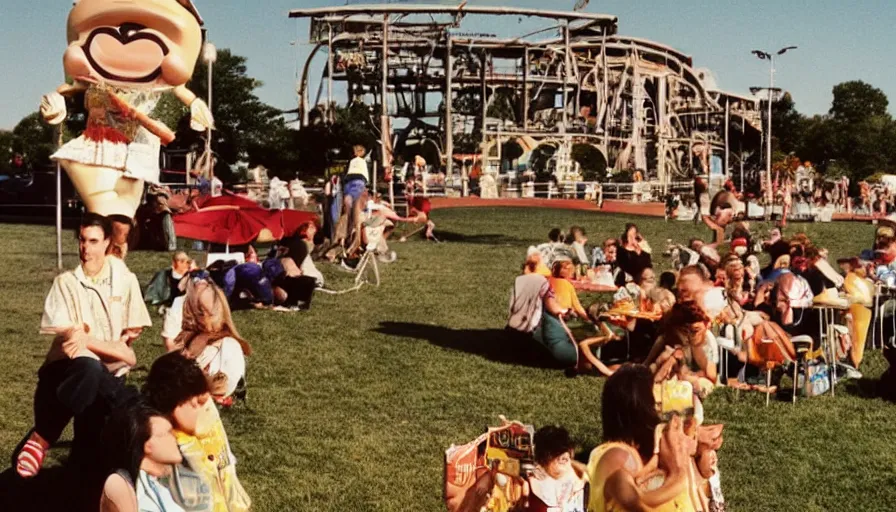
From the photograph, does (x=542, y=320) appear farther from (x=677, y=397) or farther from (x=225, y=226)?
(x=225, y=226)

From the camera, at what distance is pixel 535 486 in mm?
5371

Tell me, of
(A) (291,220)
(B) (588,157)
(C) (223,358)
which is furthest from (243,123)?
(C) (223,358)

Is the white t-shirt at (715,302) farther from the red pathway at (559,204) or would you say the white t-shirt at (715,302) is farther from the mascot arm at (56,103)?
the red pathway at (559,204)

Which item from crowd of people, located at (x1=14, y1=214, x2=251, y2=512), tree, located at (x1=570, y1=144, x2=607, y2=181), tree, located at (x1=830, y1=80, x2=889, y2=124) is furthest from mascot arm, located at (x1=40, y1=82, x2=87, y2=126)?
tree, located at (x1=830, y1=80, x2=889, y2=124)

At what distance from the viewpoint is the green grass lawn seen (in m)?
8.06

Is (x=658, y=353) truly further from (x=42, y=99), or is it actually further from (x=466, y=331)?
(x=466, y=331)

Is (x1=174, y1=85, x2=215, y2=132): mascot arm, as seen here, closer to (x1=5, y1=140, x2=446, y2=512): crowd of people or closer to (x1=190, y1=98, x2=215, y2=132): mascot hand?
(x1=190, y1=98, x2=215, y2=132): mascot hand

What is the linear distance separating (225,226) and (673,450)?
15.2 m

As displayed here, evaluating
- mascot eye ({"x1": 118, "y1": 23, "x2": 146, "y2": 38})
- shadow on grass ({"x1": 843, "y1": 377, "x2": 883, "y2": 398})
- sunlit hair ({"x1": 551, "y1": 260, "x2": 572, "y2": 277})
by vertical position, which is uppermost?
mascot eye ({"x1": 118, "y1": 23, "x2": 146, "y2": 38})

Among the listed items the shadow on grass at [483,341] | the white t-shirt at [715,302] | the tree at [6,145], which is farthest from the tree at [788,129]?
the white t-shirt at [715,302]

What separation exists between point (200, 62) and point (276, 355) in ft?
12.7

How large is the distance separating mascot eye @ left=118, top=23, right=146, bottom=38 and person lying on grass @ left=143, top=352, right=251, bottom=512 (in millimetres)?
3944

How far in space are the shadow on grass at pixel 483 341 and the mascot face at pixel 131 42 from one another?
5316 millimetres

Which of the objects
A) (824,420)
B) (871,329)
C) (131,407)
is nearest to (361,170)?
(871,329)
